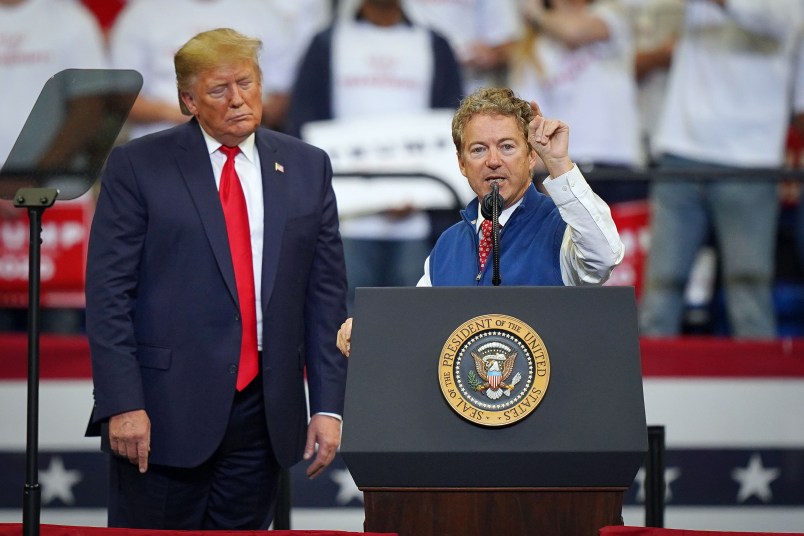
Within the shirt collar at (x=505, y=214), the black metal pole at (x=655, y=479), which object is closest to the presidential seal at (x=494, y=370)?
the shirt collar at (x=505, y=214)

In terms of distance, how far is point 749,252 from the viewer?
14.4 feet

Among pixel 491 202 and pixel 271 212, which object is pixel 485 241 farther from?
pixel 271 212

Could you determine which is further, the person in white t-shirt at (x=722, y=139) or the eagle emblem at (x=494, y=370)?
the person in white t-shirt at (x=722, y=139)

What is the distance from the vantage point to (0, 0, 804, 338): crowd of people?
4.55 metres

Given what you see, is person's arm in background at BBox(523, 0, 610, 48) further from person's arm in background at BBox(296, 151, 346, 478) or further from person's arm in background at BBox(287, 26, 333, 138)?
person's arm in background at BBox(296, 151, 346, 478)

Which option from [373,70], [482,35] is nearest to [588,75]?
[482,35]

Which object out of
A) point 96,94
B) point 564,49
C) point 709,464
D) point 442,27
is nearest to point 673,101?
point 564,49

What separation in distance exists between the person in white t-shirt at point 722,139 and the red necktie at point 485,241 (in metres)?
2.31

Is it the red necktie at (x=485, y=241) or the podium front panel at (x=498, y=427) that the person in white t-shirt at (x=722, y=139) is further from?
the podium front panel at (x=498, y=427)

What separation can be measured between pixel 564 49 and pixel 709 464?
1.74 m

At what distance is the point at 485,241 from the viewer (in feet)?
7.39

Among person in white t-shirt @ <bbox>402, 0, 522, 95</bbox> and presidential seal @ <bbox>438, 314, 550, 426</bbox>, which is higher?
person in white t-shirt @ <bbox>402, 0, 522, 95</bbox>

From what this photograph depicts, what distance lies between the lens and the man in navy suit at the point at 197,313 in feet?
8.00

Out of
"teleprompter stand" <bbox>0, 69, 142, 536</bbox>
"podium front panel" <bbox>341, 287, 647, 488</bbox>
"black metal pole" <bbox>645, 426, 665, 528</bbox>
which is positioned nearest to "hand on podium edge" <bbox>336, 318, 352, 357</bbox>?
"podium front panel" <bbox>341, 287, 647, 488</bbox>
